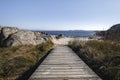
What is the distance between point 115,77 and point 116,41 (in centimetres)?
453

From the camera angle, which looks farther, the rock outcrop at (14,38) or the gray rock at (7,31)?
the gray rock at (7,31)

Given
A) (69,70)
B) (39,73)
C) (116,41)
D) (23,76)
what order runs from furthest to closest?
(116,41), (23,76), (69,70), (39,73)

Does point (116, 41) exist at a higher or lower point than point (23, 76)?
higher

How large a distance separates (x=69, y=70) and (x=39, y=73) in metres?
0.84

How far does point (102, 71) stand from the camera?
250 inches

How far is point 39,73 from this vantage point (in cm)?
594

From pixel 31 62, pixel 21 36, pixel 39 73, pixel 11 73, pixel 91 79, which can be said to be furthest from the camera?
pixel 21 36

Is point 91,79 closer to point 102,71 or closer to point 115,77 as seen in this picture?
point 115,77

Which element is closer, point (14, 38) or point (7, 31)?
point (14, 38)

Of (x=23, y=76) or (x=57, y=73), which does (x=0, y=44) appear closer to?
(x=23, y=76)

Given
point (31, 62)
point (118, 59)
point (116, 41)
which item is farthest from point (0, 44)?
point (118, 59)

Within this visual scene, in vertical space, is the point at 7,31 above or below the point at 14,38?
above

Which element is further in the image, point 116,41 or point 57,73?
point 116,41

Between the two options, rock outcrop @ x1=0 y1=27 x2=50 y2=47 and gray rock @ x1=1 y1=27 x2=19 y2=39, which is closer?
rock outcrop @ x1=0 y1=27 x2=50 y2=47
